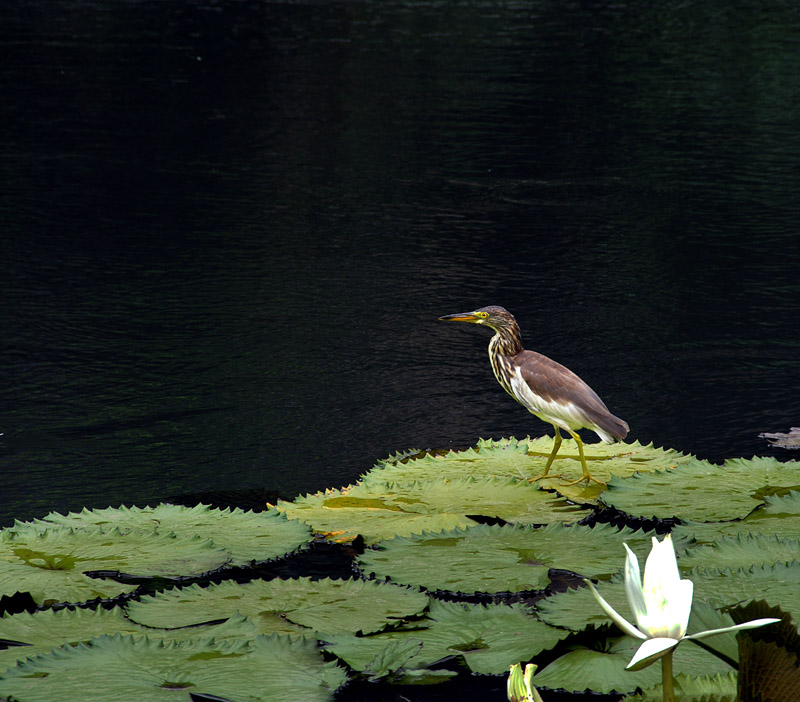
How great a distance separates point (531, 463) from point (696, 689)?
5.97ft

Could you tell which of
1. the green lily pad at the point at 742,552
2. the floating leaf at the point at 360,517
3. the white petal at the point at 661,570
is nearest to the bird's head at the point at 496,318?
the floating leaf at the point at 360,517

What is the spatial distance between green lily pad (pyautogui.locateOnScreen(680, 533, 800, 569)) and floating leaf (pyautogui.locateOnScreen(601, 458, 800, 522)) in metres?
0.28

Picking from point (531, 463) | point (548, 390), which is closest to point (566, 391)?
point (548, 390)

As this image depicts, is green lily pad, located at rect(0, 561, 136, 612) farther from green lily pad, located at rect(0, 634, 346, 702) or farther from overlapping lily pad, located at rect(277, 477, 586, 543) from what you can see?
overlapping lily pad, located at rect(277, 477, 586, 543)

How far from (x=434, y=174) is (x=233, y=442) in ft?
18.0

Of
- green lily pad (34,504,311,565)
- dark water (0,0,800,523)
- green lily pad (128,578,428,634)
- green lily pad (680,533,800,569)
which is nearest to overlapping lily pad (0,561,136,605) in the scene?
green lily pad (128,578,428,634)

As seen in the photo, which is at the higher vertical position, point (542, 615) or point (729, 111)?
point (729, 111)

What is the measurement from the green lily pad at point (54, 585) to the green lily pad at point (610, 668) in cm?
117

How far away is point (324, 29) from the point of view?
1947cm

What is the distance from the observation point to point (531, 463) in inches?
150

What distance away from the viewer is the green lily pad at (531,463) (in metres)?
3.61

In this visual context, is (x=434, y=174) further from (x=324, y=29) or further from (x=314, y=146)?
(x=324, y=29)

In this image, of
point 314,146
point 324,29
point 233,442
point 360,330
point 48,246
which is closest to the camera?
point 233,442

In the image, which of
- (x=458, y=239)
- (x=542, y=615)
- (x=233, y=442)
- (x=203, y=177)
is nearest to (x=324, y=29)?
(x=203, y=177)
